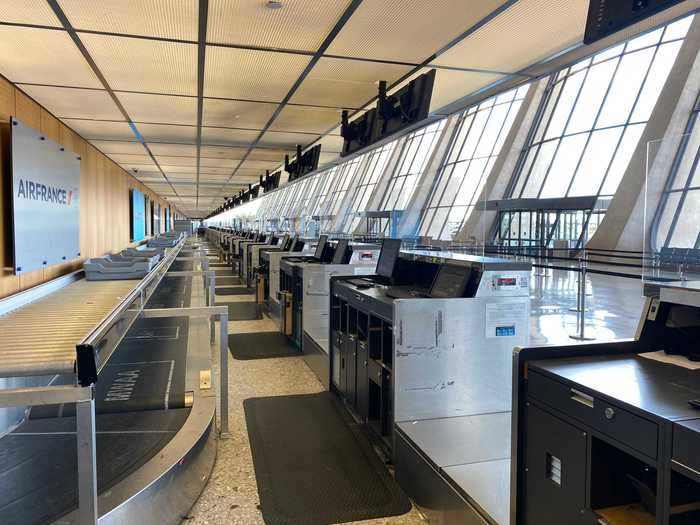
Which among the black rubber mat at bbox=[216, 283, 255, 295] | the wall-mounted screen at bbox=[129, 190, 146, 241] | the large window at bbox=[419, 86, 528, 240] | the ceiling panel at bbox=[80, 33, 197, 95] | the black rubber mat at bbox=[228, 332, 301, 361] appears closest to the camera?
the ceiling panel at bbox=[80, 33, 197, 95]

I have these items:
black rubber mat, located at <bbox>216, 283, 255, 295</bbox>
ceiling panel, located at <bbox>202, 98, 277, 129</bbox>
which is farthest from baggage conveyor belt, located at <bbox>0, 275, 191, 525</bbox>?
black rubber mat, located at <bbox>216, 283, 255, 295</bbox>

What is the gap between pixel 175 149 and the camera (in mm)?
8211

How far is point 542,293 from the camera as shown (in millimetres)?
11102

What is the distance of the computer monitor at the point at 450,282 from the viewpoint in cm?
315

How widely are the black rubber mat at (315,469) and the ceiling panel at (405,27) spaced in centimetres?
260

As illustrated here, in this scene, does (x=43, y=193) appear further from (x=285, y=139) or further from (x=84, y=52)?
(x=285, y=139)

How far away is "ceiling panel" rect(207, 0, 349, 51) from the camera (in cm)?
293

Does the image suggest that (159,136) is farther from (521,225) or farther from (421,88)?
(521,225)

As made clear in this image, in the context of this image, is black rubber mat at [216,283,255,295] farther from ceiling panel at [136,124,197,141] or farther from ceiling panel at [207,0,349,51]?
ceiling panel at [207,0,349,51]

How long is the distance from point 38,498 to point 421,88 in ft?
12.1

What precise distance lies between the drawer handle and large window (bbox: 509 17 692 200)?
14.8 m

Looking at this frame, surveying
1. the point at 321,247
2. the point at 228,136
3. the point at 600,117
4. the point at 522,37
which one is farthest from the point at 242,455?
the point at 600,117

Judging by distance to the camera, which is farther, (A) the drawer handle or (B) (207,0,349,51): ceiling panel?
(B) (207,0,349,51): ceiling panel

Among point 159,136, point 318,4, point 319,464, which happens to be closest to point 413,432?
point 319,464
